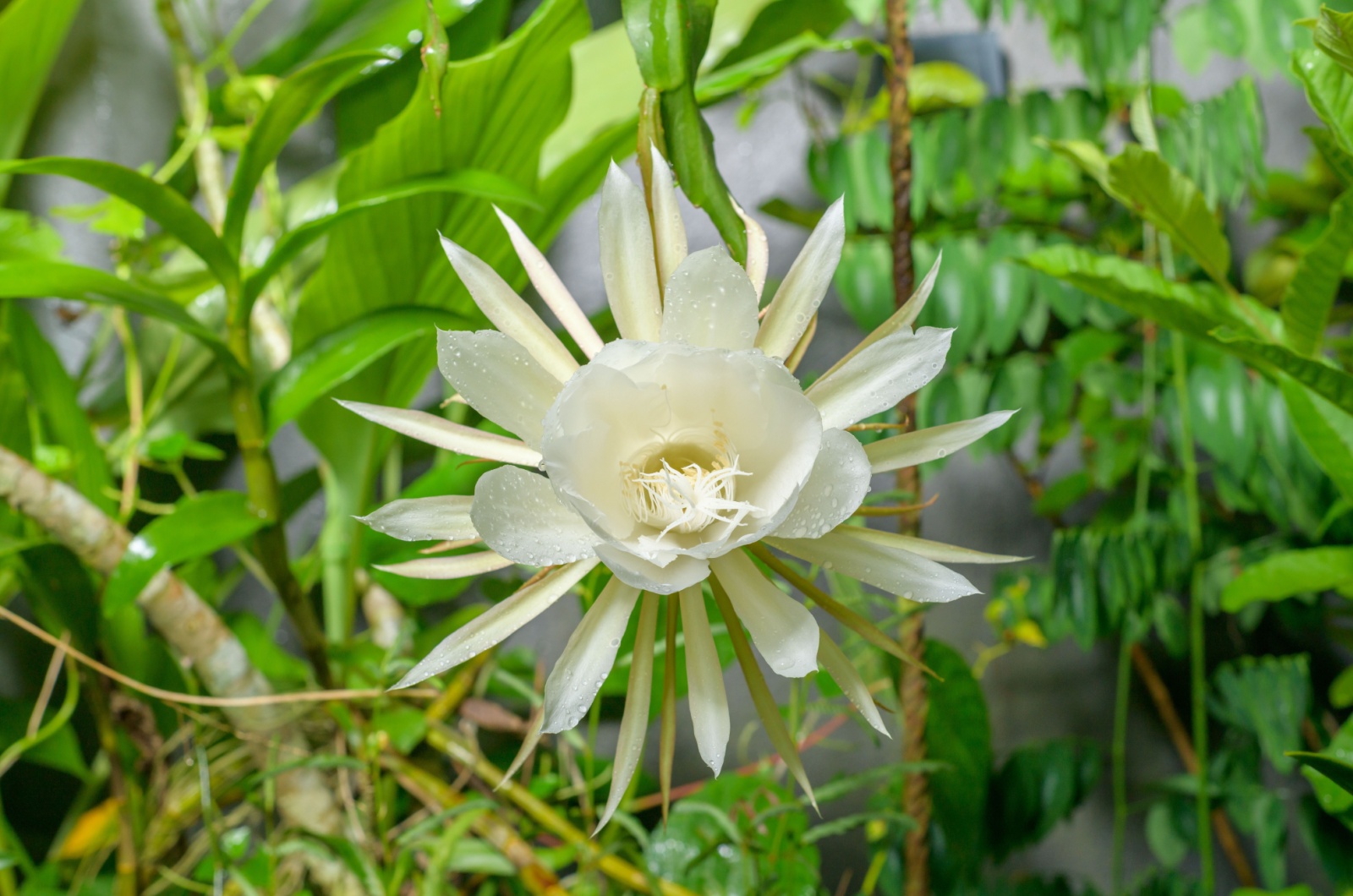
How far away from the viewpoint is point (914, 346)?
0.91 feet

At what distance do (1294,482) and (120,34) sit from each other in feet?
5.18

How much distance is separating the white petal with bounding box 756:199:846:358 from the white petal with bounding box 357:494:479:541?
0.13m

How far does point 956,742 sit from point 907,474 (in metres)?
0.27

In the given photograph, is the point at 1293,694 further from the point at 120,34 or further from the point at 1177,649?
the point at 120,34

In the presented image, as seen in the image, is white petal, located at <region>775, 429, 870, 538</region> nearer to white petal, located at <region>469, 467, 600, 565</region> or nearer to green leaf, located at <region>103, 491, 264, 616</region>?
white petal, located at <region>469, 467, 600, 565</region>

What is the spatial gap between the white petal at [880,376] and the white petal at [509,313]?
0.32ft

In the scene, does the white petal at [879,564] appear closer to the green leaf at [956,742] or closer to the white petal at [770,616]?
the white petal at [770,616]

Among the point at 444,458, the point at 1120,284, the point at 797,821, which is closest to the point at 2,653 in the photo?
the point at 444,458

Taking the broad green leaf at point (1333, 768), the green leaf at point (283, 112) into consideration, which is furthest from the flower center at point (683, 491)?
the green leaf at point (283, 112)

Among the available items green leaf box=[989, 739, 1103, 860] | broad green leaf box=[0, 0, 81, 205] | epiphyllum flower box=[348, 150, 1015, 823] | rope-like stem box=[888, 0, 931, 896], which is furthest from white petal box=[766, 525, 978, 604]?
broad green leaf box=[0, 0, 81, 205]

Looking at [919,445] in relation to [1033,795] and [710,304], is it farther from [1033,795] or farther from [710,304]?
[1033,795]

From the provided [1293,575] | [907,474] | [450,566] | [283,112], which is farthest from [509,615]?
[1293,575]

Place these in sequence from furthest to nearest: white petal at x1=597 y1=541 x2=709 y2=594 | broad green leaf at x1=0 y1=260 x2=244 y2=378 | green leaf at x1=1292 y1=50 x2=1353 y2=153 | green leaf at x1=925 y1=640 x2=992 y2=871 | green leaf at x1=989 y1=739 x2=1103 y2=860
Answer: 1. green leaf at x1=989 y1=739 x2=1103 y2=860
2. green leaf at x1=925 y1=640 x2=992 y2=871
3. broad green leaf at x1=0 y1=260 x2=244 y2=378
4. green leaf at x1=1292 y1=50 x2=1353 y2=153
5. white petal at x1=597 y1=541 x2=709 y2=594

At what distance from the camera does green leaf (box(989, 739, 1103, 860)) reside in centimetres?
79
